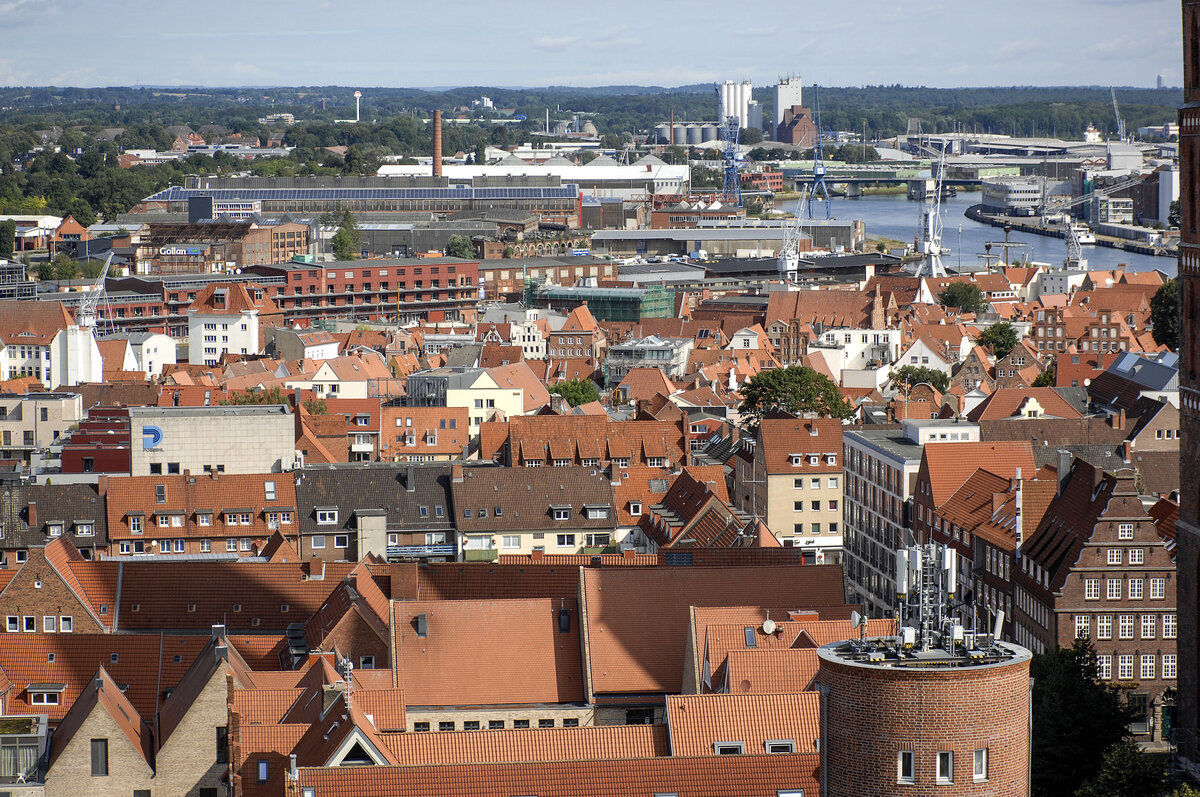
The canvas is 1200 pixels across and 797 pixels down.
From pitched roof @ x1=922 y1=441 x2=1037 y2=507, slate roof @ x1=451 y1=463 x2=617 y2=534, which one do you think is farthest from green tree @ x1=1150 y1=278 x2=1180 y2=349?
slate roof @ x1=451 y1=463 x2=617 y2=534

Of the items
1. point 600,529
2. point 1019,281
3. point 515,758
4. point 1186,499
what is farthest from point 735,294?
point 515,758

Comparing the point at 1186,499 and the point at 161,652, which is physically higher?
the point at 1186,499

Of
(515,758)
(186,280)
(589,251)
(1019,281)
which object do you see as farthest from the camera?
(589,251)

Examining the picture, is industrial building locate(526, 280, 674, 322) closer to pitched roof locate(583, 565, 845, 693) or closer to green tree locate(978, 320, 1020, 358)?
green tree locate(978, 320, 1020, 358)

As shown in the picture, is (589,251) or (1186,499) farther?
(589,251)

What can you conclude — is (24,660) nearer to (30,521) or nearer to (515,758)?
(515,758)

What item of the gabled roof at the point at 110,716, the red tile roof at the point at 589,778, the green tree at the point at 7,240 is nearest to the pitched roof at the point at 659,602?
the gabled roof at the point at 110,716

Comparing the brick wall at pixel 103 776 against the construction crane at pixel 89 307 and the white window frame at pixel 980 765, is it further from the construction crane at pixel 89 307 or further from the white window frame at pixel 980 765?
the construction crane at pixel 89 307

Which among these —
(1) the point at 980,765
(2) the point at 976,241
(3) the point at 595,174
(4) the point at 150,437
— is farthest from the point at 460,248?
(1) the point at 980,765
